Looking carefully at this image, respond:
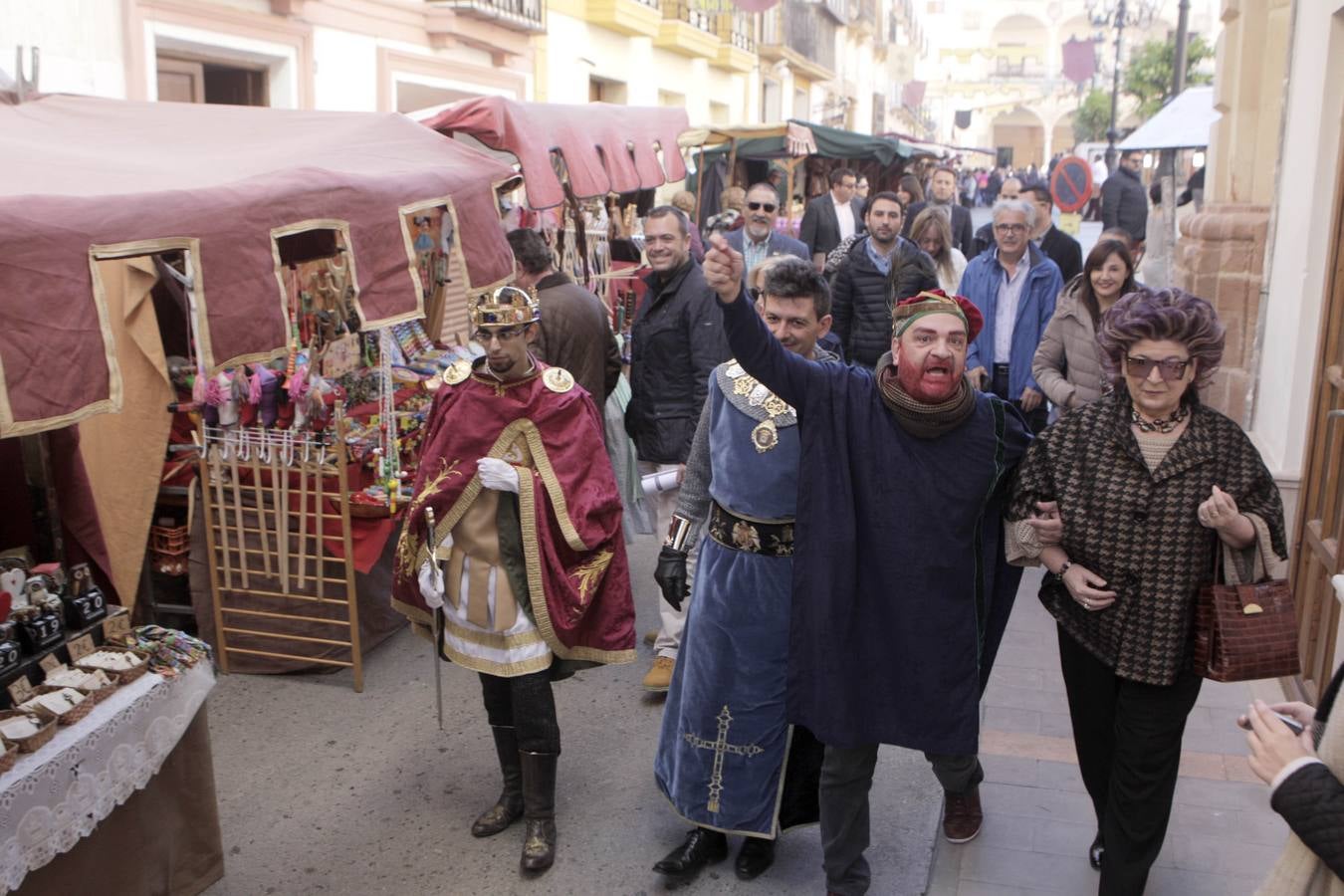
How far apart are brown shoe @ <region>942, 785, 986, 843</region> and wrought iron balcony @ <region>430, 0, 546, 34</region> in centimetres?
1116

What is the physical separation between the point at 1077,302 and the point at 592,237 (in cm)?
585

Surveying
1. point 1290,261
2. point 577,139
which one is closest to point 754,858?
point 1290,261

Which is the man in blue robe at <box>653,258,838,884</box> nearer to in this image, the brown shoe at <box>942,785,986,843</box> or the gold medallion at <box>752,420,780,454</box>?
the gold medallion at <box>752,420,780,454</box>

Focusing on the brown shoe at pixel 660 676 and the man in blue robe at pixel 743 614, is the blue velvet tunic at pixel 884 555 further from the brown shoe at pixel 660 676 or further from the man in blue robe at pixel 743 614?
the brown shoe at pixel 660 676

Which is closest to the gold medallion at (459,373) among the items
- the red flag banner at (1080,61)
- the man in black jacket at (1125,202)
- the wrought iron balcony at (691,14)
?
the man in black jacket at (1125,202)

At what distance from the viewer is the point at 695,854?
389 cm

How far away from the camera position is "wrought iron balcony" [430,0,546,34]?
13.1 m

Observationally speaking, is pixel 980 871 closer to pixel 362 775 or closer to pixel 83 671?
pixel 362 775

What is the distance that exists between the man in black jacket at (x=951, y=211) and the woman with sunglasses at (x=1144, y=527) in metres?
7.92

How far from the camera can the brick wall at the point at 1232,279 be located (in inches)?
343

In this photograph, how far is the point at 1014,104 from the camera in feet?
247

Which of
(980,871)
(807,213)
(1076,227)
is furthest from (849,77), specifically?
(980,871)

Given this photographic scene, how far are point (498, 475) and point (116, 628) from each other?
1.30 metres

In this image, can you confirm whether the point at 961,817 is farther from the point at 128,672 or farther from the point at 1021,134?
the point at 1021,134
